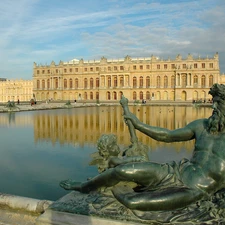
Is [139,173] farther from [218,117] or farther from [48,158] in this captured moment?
[48,158]

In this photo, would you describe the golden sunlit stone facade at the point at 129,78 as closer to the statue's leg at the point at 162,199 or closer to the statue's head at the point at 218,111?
the statue's head at the point at 218,111

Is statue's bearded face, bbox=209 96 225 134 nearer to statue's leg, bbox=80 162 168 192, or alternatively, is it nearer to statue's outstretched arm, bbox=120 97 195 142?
statue's outstretched arm, bbox=120 97 195 142

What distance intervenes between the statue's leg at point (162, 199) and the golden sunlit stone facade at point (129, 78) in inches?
2245

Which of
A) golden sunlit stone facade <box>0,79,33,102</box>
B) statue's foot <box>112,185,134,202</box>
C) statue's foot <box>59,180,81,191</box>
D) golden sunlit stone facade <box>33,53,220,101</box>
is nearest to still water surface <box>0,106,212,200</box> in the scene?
statue's foot <box>59,180,81,191</box>

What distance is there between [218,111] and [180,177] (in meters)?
0.70

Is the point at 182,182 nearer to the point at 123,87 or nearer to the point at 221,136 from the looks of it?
the point at 221,136

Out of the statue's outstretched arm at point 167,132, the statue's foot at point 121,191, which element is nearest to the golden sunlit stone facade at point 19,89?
the statue's outstretched arm at point 167,132

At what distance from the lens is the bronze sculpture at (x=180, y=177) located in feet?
8.16

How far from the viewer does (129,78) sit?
6241 centimetres

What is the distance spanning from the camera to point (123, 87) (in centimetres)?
6241

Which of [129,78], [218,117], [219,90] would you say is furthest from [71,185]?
[129,78]

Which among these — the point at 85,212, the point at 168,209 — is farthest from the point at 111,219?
the point at 168,209

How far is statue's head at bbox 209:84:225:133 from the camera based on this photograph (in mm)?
2674

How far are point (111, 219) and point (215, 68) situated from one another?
59.2 meters
